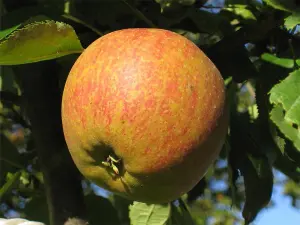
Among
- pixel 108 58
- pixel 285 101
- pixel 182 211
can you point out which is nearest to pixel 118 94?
pixel 108 58

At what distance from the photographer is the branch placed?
39.3 inches

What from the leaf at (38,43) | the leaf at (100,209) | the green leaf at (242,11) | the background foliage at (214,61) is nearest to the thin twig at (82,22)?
the background foliage at (214,61)

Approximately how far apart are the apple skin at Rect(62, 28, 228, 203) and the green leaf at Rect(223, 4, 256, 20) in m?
0.29

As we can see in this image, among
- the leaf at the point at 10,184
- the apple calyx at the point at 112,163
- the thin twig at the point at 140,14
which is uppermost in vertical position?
the thin twig at the point at 140,14

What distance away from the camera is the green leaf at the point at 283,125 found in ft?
2.96

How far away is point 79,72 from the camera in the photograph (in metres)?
0.82

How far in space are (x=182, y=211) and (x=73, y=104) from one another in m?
0.50

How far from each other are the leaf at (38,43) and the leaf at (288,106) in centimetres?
30

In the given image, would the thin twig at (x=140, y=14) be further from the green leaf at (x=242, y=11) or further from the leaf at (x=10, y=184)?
the leaf at (x=10, y=184)

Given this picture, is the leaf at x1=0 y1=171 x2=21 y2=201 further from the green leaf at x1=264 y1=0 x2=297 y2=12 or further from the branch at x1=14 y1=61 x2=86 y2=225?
the green leaf at x1=264 y1=0 x2=297 y2=12

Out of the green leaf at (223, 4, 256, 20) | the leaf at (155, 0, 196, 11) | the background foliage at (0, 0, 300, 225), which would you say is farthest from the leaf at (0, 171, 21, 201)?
the green leaf at (223, 4, 256, 20)

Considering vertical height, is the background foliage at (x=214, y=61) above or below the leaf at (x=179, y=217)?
above

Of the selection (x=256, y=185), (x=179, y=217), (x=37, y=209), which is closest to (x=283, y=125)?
(x=256, y=185)

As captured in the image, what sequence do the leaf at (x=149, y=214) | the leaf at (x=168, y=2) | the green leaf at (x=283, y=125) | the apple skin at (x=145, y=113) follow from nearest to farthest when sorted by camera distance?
the apple skin at (x=145, y=113) → the green leaf at (x=283, y=125) → the leaf at (x=168, y=2) → the leaf at (x=149, y=214)
